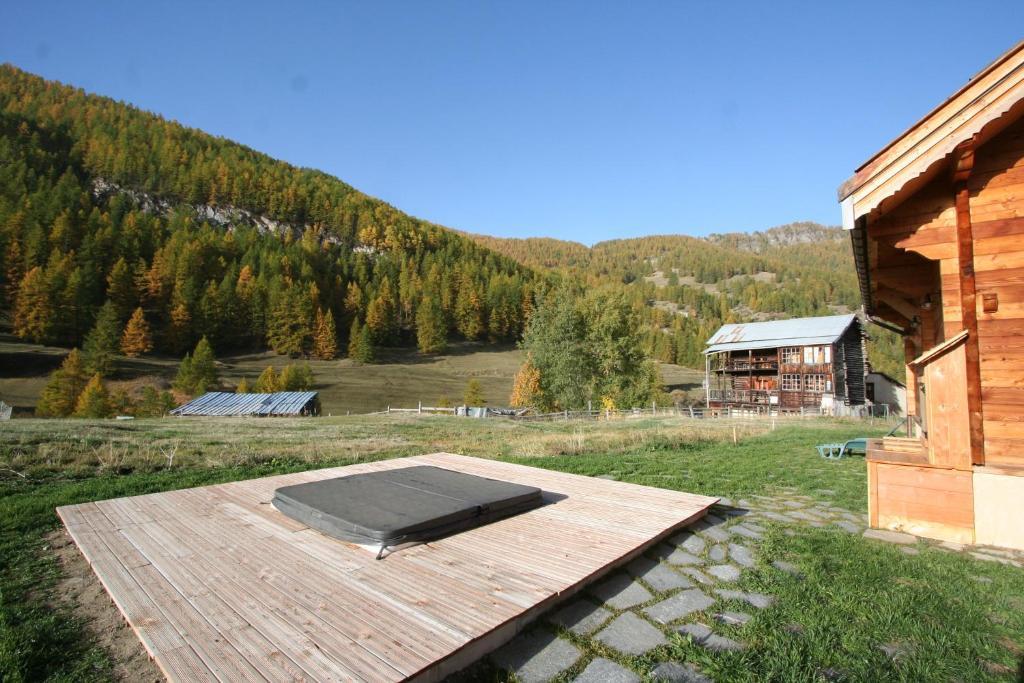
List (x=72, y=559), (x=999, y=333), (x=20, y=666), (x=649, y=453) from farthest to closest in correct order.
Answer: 1. (x=649, y=453)
2. (x=999, y=333)
3. (x=72, y=559)
4. (x=20, y=666)

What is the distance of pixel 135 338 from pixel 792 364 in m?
80.3

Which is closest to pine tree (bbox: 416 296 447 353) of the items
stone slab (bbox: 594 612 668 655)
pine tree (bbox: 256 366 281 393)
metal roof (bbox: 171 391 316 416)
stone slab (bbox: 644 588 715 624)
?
pine tree (bbox: 256 366 281 393)

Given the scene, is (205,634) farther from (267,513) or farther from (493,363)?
(493,363)

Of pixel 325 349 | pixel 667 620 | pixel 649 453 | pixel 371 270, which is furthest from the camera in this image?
pixel 371 270

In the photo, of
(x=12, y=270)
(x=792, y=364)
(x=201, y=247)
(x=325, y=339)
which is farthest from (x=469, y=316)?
(x=12, y=270)

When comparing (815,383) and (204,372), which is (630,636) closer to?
(815,383)

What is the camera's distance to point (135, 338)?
67.9 metres

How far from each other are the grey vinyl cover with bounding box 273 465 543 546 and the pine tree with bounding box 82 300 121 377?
61648mm

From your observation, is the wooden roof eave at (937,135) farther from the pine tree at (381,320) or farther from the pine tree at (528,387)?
the pine tree at (381,320)

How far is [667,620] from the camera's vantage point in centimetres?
340

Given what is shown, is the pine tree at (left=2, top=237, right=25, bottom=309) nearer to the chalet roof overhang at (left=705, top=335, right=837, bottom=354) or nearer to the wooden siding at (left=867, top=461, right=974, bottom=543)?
the chalet roof overhang at (left=705, top=335, right=837, bottom=354)

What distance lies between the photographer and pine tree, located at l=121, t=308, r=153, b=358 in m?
67.6

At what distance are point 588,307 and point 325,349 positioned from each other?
5436cm

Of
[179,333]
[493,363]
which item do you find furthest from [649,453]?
[179,333]
